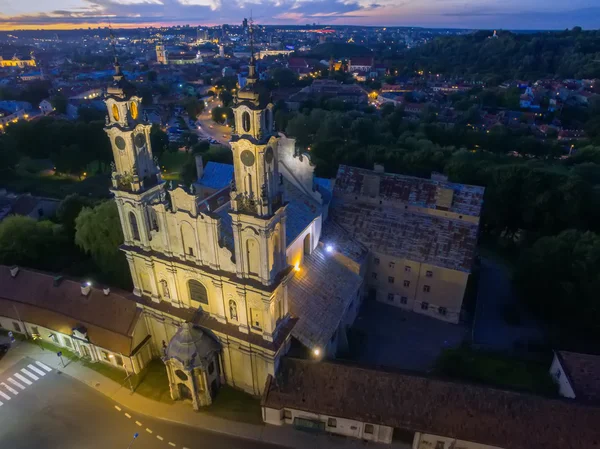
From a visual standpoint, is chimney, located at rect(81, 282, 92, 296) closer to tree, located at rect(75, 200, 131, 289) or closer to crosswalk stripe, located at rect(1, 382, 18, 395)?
tree, located at rect(75, 200, 131, 289)

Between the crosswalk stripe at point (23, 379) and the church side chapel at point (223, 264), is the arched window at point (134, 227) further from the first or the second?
the crosswalk stripe at point (23, 379)

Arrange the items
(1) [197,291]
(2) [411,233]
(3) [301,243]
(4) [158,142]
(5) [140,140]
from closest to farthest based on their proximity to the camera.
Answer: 1. (5) [140,140]
2. (1) [197,291]
3. (3) [301,243]
4. (2) [411,233]
5. (4) [158,142]

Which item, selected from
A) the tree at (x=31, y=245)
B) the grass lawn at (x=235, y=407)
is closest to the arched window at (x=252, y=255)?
the grass lawn at (x=235, y=407)

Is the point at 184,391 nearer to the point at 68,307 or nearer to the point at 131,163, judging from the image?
the point at 68,307

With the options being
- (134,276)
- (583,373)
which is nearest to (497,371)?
(583,373)

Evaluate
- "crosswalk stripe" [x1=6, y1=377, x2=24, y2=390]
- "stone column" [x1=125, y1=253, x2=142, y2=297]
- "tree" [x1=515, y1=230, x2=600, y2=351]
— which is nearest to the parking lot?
"tree" [x1=515, y1=230, x2=600, y2=351]

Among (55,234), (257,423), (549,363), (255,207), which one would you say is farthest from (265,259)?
(55,234)

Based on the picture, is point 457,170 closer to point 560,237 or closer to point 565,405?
point 560,237
